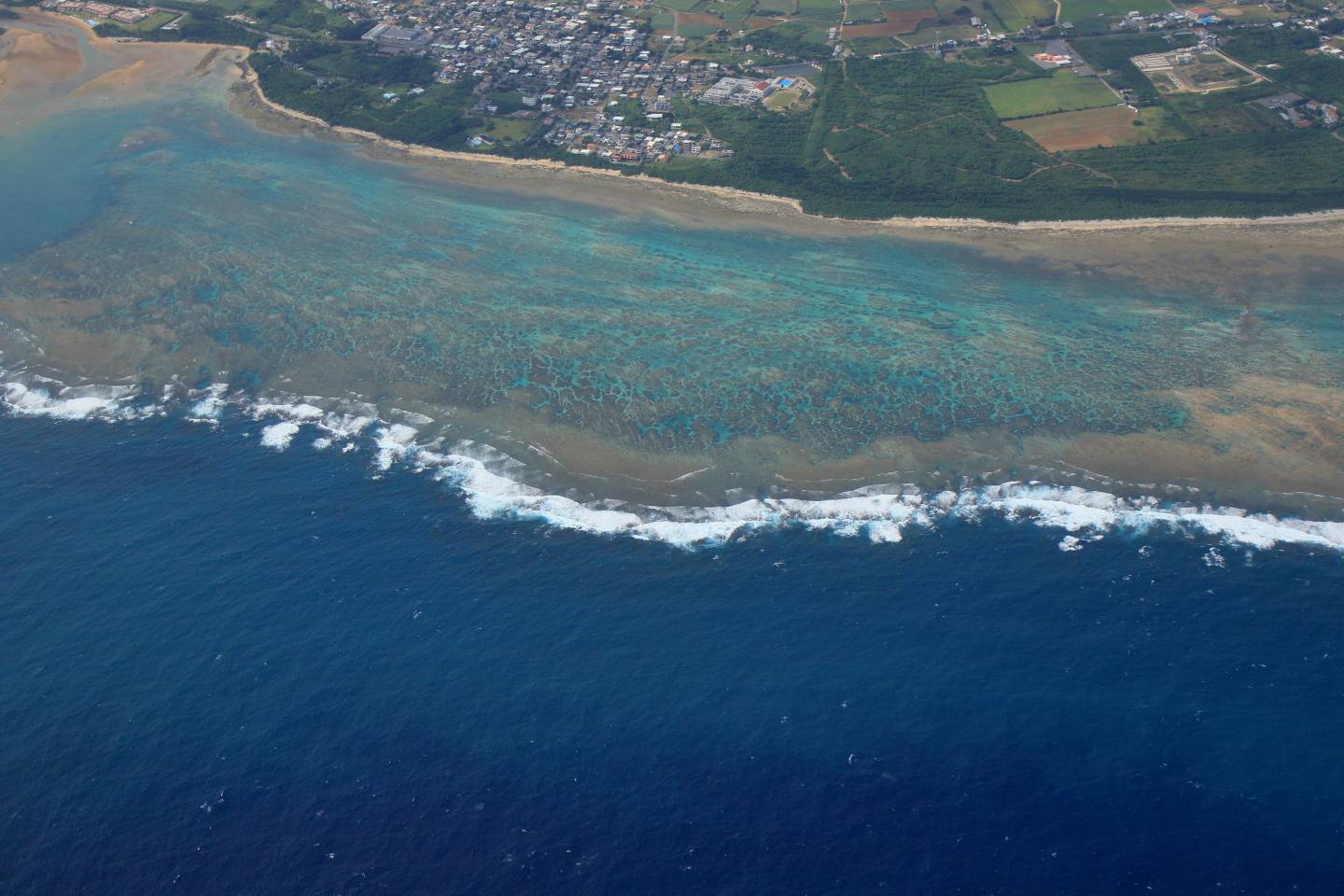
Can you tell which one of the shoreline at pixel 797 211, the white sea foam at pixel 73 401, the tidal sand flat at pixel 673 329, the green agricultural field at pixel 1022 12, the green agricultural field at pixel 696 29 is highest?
the green agricultural field at pixel 1022 12

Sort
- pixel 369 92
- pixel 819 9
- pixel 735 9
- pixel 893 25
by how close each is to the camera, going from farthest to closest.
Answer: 1. pixel 735 9
2. pixel 819 9
3. pixel 893 25
4. pixel 369 92

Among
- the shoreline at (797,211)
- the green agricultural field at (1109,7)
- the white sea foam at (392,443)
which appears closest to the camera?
the white sea foam at (392,443)

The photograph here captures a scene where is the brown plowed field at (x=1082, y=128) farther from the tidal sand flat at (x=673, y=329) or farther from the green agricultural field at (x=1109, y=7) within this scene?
the green agricultural field at (x=1109, y=7)

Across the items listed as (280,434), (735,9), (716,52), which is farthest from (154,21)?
(280,434)

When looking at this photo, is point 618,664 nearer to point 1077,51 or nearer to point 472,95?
point 472,95

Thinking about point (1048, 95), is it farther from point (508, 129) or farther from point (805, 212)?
point (508, 129)

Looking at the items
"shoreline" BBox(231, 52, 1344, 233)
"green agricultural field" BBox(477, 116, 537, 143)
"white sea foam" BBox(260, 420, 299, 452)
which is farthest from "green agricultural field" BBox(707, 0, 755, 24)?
"white sea foam" BBox(260, 420, 299, 452)

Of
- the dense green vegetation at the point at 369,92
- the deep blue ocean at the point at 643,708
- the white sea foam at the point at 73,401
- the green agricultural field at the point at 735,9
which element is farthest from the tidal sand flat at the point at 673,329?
the green agricultural field at the point at 735,9
